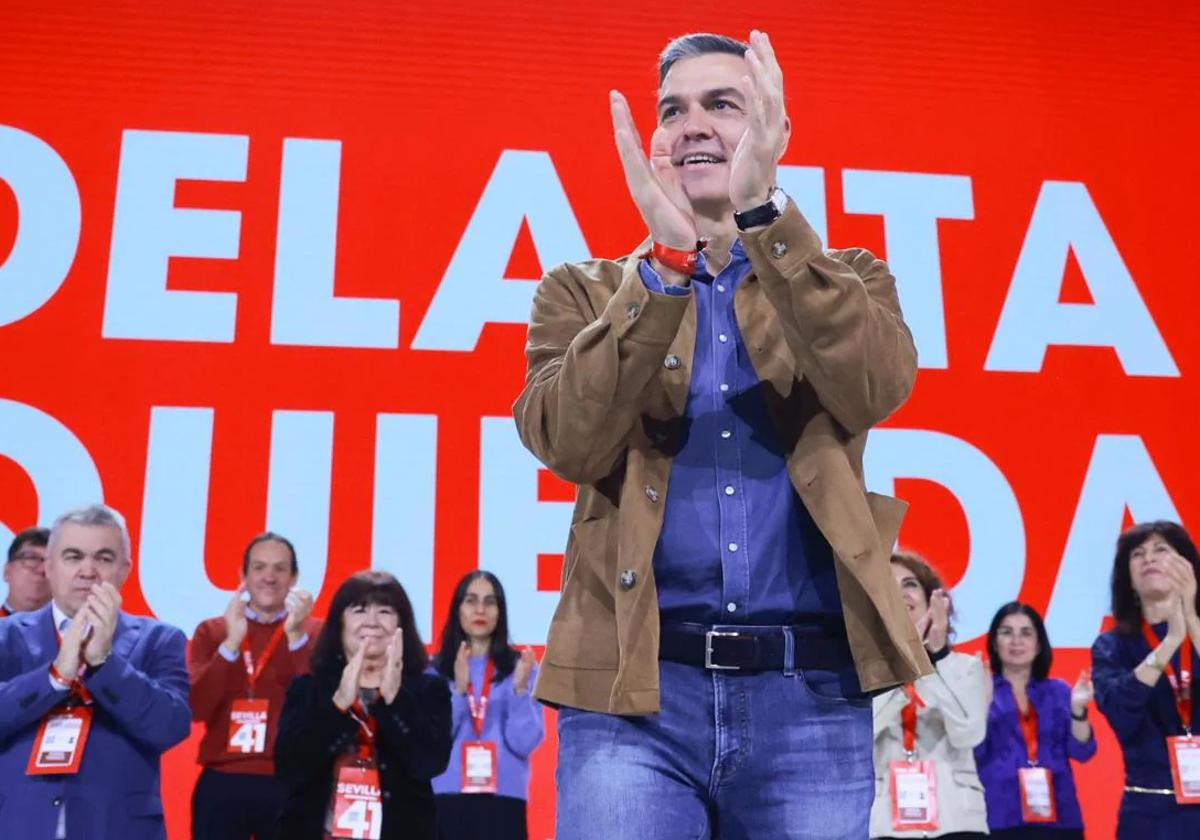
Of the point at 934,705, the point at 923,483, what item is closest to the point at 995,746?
the point at 934,705

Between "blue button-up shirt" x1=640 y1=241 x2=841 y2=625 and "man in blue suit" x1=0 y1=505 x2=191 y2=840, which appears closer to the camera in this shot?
"blue button-up shirt" x1=640 y1=241 x2=841 y2=625

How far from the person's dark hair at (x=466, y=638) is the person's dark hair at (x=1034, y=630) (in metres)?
1.70

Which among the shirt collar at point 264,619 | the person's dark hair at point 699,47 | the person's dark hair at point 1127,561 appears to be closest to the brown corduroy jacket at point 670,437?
the person's dark hair at point 699,47

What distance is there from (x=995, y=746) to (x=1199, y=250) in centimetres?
244

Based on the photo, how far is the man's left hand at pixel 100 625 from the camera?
11.0ft

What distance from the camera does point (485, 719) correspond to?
442 cm

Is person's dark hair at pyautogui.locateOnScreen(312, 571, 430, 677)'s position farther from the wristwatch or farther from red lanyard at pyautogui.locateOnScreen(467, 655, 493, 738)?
the wristwatch

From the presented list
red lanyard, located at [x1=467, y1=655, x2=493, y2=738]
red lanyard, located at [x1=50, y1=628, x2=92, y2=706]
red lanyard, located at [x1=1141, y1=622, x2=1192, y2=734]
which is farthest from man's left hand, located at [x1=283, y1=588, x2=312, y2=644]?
red lanyard, located at [x1=1141, y1=622, x2=1192, y2=734]

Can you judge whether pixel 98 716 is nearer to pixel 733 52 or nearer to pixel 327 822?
pixel 327 822

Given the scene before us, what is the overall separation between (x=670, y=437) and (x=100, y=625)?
8.14ft

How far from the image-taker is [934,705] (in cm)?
426

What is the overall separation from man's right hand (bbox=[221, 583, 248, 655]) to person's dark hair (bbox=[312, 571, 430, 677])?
0.53 meters

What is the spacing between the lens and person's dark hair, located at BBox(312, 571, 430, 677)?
3814mm

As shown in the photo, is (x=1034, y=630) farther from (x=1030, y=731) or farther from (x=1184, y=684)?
(x=1184, y=684)
